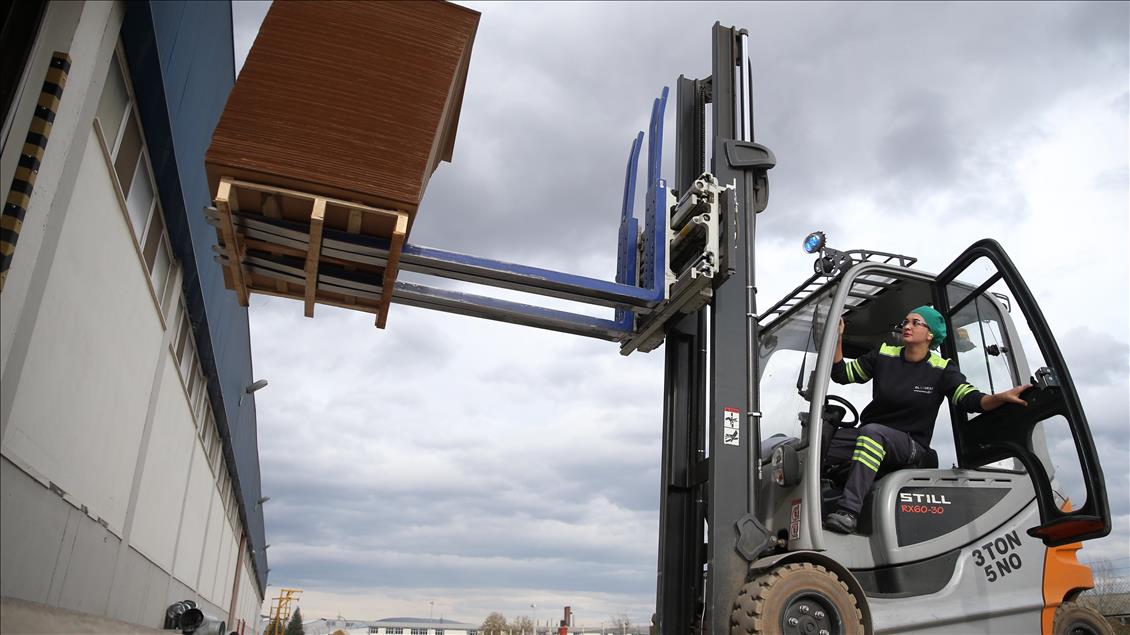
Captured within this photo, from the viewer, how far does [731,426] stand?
5105 mm

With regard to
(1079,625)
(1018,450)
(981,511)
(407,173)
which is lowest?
(1079,625)

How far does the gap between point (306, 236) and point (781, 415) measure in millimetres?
3292

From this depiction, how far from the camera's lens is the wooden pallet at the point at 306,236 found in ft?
14.7

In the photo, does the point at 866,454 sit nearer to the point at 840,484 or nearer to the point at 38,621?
the point at 840,484

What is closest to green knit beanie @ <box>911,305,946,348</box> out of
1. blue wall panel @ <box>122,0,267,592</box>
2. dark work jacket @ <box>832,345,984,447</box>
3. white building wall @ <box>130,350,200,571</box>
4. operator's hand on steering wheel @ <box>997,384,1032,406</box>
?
dark work jacket @ <box>832,345,984,447</box>

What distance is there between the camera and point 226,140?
14.5ft

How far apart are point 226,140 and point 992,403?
14.7 ft

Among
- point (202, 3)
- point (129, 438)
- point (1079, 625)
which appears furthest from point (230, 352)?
point (1079, 625)

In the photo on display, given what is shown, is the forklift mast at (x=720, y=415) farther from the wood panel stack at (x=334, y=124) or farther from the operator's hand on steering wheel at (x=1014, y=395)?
the wood panel stack at (x=334, y=124)

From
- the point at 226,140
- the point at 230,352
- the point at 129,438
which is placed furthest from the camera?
the point at 230,352

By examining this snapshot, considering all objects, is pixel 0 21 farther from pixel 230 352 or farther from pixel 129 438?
pixel 230 352

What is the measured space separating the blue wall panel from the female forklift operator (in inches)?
170

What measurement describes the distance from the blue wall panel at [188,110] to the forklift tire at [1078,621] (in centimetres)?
598

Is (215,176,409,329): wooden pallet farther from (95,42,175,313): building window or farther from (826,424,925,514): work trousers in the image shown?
(826,424,925,514): work trousers
